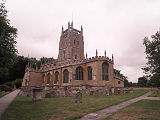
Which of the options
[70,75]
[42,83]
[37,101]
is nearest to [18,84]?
[42,83]

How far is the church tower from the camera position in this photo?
4507cm

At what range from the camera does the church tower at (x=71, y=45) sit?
45.1 meters

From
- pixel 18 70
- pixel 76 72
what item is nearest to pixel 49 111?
pixel 76 72

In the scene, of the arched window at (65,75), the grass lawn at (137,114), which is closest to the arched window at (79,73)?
the arched window at (65,75)

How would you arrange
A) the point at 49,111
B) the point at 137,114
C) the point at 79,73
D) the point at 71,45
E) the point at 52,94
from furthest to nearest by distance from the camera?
the point at 71,45 < the point at 79,73 < the point at 52,94 < the point at 49,111 < the point at 137,114

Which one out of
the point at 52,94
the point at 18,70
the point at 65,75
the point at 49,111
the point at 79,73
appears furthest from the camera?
the point at 18,70

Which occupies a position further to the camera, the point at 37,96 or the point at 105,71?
the point at 105,71

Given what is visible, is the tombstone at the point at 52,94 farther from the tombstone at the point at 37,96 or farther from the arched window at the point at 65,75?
the arched window at the point at 65,75

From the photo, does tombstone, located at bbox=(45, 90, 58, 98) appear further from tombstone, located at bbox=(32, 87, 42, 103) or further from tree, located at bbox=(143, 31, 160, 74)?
tree, located at bbox=(143, 31, 160, 74)

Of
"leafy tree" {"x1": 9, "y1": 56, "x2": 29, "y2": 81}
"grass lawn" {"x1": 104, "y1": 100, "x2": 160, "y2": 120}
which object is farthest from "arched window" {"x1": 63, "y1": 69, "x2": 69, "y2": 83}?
"leafy tree" {"x1": 9, "y1": 56, "x2": 29, "y2": 81}

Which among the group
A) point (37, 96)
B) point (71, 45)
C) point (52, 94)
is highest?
point (71, 45)

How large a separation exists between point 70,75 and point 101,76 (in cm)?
773

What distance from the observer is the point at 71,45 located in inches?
1794

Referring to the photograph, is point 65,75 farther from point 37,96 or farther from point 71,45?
point 37,96
